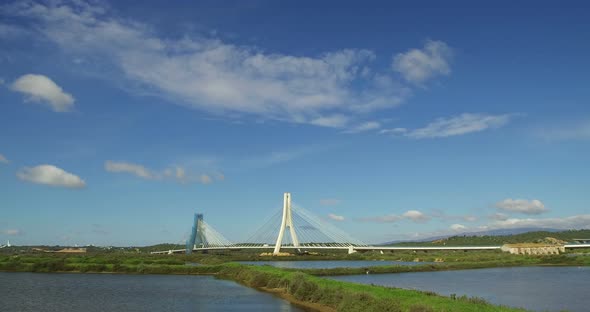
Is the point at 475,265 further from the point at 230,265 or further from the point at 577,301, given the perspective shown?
the point at 577,301

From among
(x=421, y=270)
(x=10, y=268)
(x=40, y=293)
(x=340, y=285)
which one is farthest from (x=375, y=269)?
(x=10, y=268)

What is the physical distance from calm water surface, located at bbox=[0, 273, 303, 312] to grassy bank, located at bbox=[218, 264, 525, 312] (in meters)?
1.33

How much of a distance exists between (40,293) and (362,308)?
21.1 metres

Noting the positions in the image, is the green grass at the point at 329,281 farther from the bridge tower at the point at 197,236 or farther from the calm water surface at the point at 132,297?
the bridge tower at the point at 197,236

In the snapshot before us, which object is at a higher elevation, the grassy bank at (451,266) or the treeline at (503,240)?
the treeline at (503,240)

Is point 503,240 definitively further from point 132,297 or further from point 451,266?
point 132,297

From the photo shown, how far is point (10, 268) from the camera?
51.2 meters

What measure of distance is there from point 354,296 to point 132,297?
13.9 metres

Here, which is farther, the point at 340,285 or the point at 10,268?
the point at 10,268

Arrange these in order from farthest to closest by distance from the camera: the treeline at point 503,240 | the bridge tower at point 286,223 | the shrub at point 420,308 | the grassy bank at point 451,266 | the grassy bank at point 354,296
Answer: the treeline at point 503,240, the bridge tower at point 286,223, the grassy bank at point 451,266, the grassy bank at point 354,296, the shrub at point 420,308

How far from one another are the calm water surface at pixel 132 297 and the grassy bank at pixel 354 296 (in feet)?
4.37

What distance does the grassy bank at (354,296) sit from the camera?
16.4 meters

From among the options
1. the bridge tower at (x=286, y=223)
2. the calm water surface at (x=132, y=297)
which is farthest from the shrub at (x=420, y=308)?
the bridge tower at (x=286, y=223)

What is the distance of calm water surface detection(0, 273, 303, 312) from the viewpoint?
921 inches
